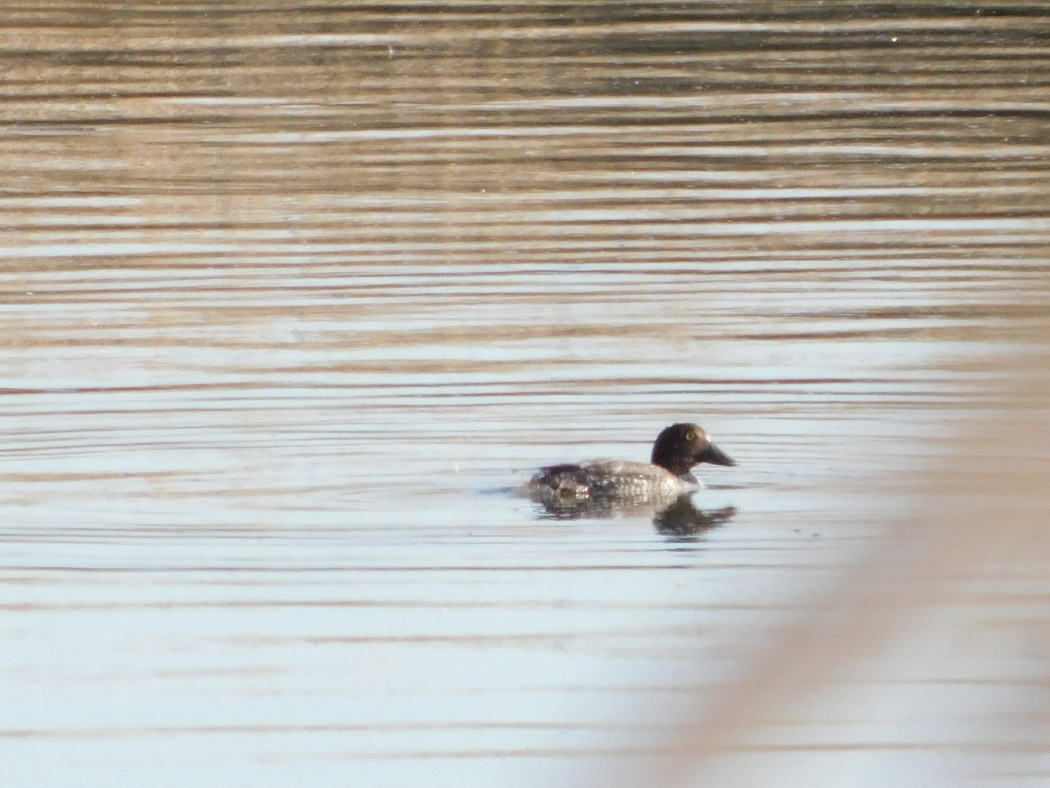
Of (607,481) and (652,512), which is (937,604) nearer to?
(607,481)

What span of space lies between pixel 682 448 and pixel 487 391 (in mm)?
1961

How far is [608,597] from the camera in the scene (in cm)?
817

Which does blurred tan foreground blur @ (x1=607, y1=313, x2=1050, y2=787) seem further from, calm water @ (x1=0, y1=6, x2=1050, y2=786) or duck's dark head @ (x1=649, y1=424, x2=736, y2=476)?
duck's dark head @ (x1=649, y1=424, x2=736, y2=476)

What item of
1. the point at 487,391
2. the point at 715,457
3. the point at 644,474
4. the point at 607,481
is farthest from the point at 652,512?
the point at 487,391

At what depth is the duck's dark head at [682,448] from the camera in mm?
10125

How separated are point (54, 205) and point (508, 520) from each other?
9749 mm

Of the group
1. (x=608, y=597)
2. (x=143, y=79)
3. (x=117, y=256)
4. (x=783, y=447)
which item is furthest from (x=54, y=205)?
(x=608, y=597)

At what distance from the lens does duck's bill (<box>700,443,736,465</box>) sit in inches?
405

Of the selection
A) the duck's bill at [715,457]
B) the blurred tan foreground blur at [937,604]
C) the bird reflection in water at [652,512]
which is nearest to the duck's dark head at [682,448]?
the duck's bill at [715,457]

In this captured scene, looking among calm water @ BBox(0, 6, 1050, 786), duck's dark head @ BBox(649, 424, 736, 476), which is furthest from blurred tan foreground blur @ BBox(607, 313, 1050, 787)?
duck's dark head @ BBox(649, 424, 736, 476)

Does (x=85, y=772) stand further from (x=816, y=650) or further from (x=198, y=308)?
(x=198, y=308)

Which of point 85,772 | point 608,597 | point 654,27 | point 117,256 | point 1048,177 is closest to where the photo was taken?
point 85,772

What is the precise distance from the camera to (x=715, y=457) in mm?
10391

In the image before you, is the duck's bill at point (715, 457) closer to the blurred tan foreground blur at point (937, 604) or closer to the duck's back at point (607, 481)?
the duck's back at point (607, 481)
